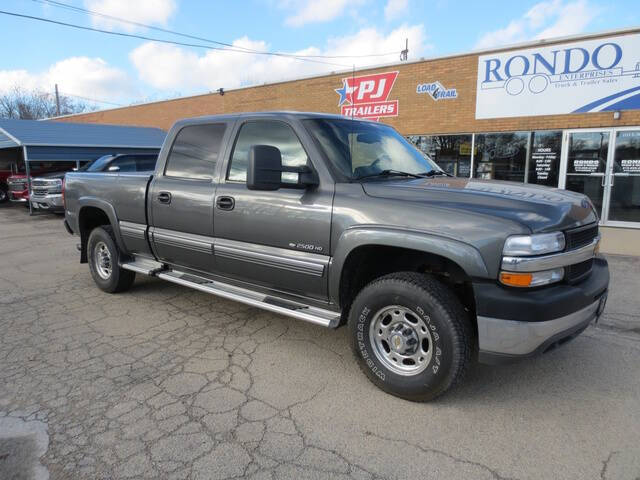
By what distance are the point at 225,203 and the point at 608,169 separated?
9.34 metres

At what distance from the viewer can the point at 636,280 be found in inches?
248

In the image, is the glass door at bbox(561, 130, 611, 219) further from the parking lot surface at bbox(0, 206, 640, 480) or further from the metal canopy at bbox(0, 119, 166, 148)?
the metal canopy at bbox(0, 119, 166, 148)

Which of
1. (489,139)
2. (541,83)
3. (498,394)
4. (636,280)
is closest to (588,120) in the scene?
(541,83)

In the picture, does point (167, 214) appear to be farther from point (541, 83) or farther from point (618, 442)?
point (541, 83)

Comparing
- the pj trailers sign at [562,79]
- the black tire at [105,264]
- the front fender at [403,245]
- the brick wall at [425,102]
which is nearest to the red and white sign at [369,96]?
the brick wall at [425,102]

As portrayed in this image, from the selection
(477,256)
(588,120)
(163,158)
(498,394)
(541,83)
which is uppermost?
(541,83)

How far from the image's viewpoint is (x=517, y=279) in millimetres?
2703

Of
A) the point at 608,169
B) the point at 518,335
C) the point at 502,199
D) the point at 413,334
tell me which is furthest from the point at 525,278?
the point at 608,169

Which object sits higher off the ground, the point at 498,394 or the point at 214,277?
the point at 214,277

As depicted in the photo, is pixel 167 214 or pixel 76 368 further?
pixel 167 214

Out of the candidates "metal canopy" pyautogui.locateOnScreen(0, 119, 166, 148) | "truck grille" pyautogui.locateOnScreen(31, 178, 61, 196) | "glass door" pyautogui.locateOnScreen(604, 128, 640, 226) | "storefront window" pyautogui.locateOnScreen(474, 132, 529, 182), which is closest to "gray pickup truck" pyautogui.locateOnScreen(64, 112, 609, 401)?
"glass door" pyautogui.locateOnScreen(604, 128, 640, 226)

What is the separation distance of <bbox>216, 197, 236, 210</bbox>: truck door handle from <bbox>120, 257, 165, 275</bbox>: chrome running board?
1.36 m

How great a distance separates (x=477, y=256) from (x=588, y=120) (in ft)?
30.3

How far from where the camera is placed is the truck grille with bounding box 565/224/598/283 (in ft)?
9.68
